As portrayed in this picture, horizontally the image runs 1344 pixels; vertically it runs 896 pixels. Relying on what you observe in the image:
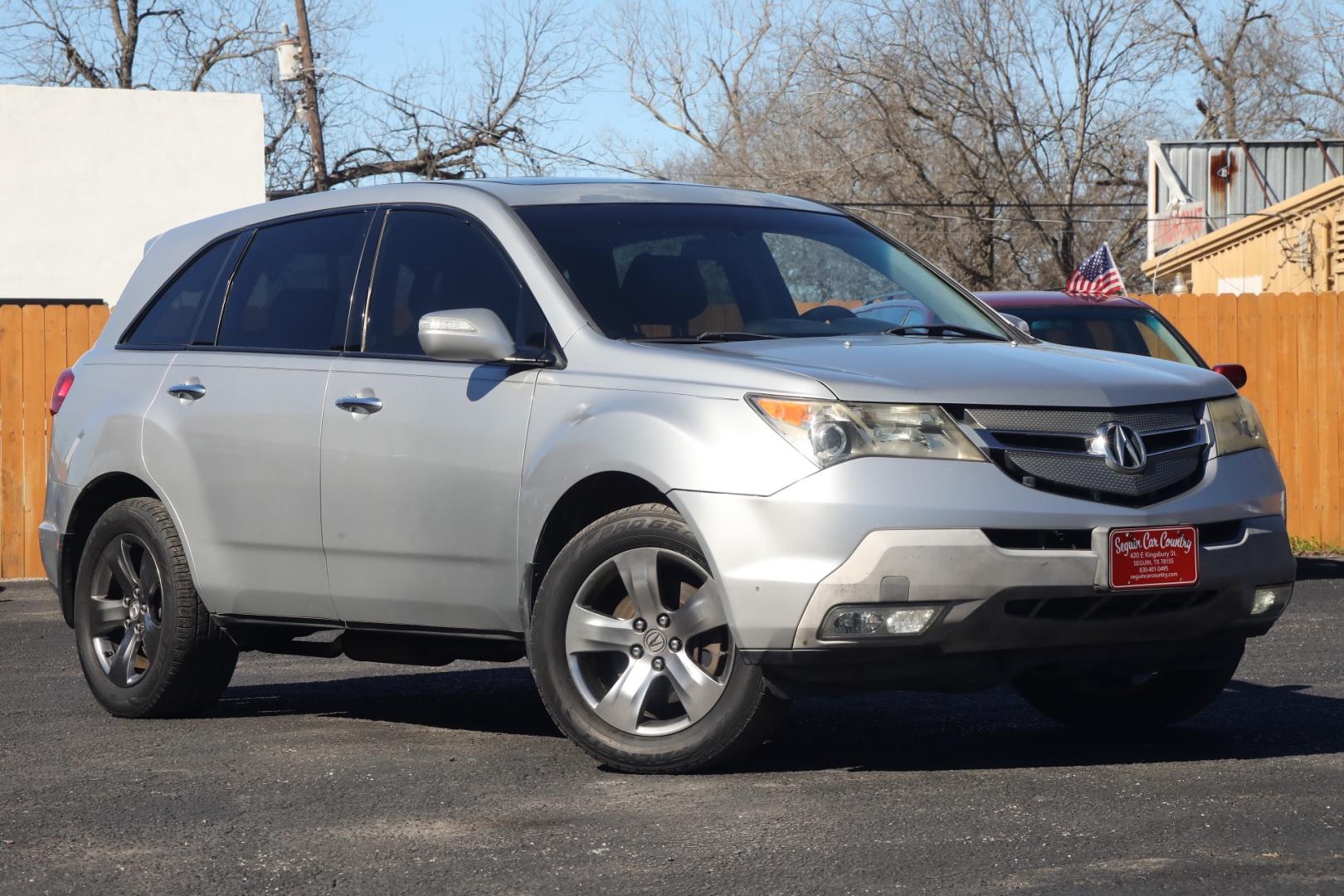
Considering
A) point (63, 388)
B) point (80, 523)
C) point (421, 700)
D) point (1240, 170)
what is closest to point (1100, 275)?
point (421, 700)

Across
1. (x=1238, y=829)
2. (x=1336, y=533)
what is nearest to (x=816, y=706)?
(x=1238, y=829)

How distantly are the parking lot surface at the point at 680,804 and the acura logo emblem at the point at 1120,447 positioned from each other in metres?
0.85

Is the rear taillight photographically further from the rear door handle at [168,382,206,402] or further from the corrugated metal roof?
the corrugated metal roof

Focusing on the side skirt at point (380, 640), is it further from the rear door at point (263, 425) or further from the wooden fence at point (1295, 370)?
the wooden fence at point (1295, 370)

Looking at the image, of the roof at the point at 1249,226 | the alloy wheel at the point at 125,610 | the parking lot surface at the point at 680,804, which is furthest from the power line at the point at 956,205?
the parking lot surface at the point at 680,804

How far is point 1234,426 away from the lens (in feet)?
18.5

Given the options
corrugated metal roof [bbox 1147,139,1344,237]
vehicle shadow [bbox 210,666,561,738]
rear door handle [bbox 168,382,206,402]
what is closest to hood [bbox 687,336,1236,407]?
vehicle shadow [bbox 210,666,561,738]

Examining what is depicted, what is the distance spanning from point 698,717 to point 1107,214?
3598 cm

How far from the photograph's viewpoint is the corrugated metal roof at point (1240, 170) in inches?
1227

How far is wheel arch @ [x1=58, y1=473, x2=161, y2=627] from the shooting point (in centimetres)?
721

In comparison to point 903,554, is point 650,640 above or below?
below

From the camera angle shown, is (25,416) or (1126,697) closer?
(1126,697)

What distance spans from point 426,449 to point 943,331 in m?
1.68

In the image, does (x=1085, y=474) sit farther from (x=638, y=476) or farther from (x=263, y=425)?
(x=263, y=425)
